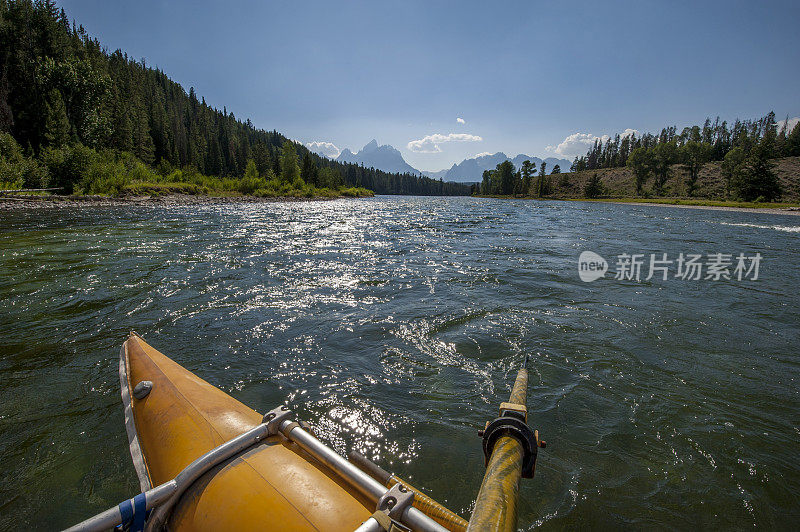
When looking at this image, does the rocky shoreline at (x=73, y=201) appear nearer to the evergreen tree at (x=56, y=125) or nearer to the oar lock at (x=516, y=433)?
the evergreen tree at (x=56, y=125)

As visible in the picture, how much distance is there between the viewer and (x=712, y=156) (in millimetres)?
120562

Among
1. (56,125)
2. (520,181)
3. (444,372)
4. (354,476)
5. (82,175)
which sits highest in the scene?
(520,181)

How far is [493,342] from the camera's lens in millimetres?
6082

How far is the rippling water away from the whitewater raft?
124 centimetres

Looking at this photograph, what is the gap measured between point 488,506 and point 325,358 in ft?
14.2

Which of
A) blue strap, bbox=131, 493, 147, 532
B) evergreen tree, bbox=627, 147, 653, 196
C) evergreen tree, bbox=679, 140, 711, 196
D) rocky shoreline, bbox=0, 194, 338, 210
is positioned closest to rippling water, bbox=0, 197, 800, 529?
blue strap, bbox=131, 493, 147, 532

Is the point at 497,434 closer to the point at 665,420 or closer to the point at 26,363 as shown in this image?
the point at 665,420

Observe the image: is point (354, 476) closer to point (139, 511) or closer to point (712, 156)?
point (139, 511)

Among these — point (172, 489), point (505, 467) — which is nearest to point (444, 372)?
point (505, 467)

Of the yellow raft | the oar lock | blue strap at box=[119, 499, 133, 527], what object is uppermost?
the oar lock

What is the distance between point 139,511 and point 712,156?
170 m

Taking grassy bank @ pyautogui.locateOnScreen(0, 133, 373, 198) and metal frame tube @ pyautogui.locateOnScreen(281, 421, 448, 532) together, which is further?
grassy bank @ pyautogui.locateOnScreen(0, 133, 373, 198)

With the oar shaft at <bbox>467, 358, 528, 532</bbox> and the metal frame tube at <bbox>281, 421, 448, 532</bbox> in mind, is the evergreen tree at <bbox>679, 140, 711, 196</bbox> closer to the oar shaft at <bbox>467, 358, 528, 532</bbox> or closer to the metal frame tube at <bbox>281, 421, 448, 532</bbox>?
the oar shaft at <bbox>467, 358, 528, 532</bbox>

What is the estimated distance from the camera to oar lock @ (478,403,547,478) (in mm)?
1890
